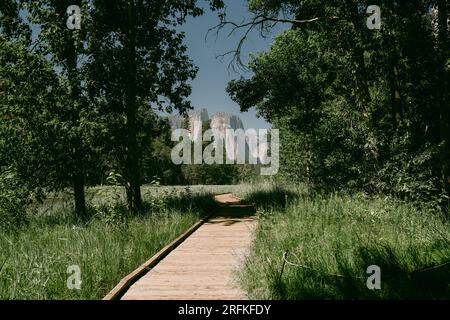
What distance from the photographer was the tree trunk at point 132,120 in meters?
13.0

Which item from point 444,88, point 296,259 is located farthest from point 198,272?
point 444,88

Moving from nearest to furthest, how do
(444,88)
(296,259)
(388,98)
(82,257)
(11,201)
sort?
(296,259)
(82,257)
(11,201)
(444,88)
(388,98)

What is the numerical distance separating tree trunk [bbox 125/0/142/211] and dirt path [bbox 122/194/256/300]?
3.92 metres

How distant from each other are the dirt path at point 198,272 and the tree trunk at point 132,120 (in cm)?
392

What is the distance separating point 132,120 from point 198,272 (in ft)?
25.3

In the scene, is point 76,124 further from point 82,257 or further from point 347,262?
point 347,262

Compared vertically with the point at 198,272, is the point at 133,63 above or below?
above

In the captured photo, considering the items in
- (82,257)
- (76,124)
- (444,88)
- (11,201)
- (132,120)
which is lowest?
(82,257)

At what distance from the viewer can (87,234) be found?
754 cm

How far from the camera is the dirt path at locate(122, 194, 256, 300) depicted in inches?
207

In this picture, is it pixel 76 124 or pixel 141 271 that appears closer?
pixel 141 271

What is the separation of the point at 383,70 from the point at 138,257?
10473 mm

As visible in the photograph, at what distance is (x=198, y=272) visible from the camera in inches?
251
